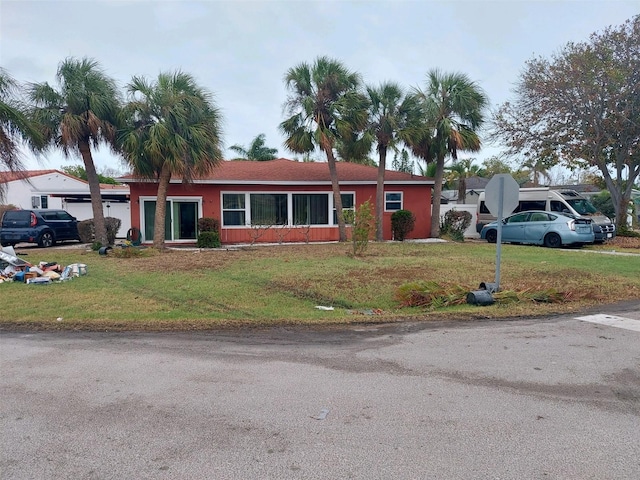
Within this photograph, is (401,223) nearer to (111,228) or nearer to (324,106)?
(324,106)

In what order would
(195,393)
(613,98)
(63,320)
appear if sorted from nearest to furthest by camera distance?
(195,393)
(63,320)
(613,98)

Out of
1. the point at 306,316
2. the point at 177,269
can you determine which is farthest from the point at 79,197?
the point at 306,316

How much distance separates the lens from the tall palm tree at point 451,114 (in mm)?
19516

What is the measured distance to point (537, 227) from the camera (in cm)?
1895

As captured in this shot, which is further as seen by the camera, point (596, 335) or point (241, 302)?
point (241, 302)

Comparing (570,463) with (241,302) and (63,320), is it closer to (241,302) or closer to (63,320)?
(241,302)

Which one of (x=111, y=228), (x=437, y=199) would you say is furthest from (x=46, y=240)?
(x=437, y=199)

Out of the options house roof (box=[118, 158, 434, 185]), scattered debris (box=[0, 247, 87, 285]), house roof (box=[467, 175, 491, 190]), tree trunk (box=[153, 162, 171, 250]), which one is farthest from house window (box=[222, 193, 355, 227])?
house roof (box=[467, 175, 491, 190])

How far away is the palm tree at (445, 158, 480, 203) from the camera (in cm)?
2886

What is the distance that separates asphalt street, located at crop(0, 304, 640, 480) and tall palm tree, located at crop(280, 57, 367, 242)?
42.4 feet

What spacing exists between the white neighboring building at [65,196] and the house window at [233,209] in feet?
22.1

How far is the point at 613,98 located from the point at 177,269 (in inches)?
733

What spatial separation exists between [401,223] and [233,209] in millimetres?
7336

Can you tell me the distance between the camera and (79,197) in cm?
2459
